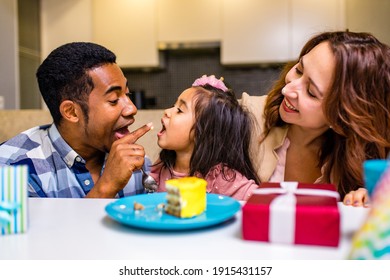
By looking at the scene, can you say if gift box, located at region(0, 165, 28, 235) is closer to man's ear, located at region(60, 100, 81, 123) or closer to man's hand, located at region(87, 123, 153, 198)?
man's hand, located at region(87, 123, 153, 198)

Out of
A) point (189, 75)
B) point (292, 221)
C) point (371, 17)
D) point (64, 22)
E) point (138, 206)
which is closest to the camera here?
point (292, 221)

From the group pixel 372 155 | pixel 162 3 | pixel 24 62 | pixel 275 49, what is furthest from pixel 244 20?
pixel 372 155

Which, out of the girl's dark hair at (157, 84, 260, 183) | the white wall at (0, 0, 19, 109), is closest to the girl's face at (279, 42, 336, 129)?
the girl's dark hair at (157, 84, 260, 183)

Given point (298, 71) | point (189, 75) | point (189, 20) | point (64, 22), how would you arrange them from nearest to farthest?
point (298, 71) → point (189, 20) → point (64, 22) → point (189, 75)

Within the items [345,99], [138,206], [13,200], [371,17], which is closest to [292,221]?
[138,206]

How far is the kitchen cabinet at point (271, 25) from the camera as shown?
354 centimetres

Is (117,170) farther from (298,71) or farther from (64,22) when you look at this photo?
(64,22)

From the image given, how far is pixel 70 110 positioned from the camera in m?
1.33

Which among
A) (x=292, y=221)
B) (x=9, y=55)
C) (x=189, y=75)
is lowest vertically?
(x=292, y=221)

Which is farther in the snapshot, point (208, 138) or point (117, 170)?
point (208, 138)

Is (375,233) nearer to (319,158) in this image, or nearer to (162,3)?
(319,158)

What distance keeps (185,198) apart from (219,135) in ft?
2.41

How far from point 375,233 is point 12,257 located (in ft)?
1.47

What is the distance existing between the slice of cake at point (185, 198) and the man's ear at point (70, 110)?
2.42ft
